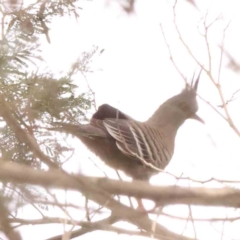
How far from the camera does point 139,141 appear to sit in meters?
1.81

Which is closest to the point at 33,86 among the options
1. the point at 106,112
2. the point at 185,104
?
the point at 106,112

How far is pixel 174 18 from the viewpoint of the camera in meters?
1.66

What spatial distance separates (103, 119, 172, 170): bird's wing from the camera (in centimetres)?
177

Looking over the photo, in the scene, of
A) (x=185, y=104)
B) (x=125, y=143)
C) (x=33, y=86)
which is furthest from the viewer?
(x=185, y=104)

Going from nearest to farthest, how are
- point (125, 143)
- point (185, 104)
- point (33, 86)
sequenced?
1. point (33, 86)
2. point (125, 143)
3. point (185, 104)

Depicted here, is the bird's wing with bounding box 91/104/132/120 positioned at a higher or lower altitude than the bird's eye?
lower

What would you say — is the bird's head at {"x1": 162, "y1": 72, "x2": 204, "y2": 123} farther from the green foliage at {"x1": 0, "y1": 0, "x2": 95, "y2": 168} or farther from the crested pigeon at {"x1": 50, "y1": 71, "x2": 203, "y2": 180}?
the green foliage at {"x1": 0, "y1": 0, "x2": 95, "y2": 168}

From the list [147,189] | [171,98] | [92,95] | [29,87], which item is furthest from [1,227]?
[171,98]

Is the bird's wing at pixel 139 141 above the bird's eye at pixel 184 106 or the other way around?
the other way around

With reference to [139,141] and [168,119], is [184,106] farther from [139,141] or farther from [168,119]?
[139,141]

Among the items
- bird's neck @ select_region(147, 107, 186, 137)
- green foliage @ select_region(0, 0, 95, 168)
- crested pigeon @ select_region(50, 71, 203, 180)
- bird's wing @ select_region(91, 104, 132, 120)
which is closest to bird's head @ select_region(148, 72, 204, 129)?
bird's neck @ select_region(147, 107, 186, 137)

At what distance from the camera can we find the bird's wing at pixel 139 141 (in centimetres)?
177

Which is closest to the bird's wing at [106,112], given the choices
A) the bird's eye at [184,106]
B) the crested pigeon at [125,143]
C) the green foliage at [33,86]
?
the crested pigeon at [125,143]

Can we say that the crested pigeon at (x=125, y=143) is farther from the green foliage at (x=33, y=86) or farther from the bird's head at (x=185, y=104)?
the green foliage at (x=33, y=86)
